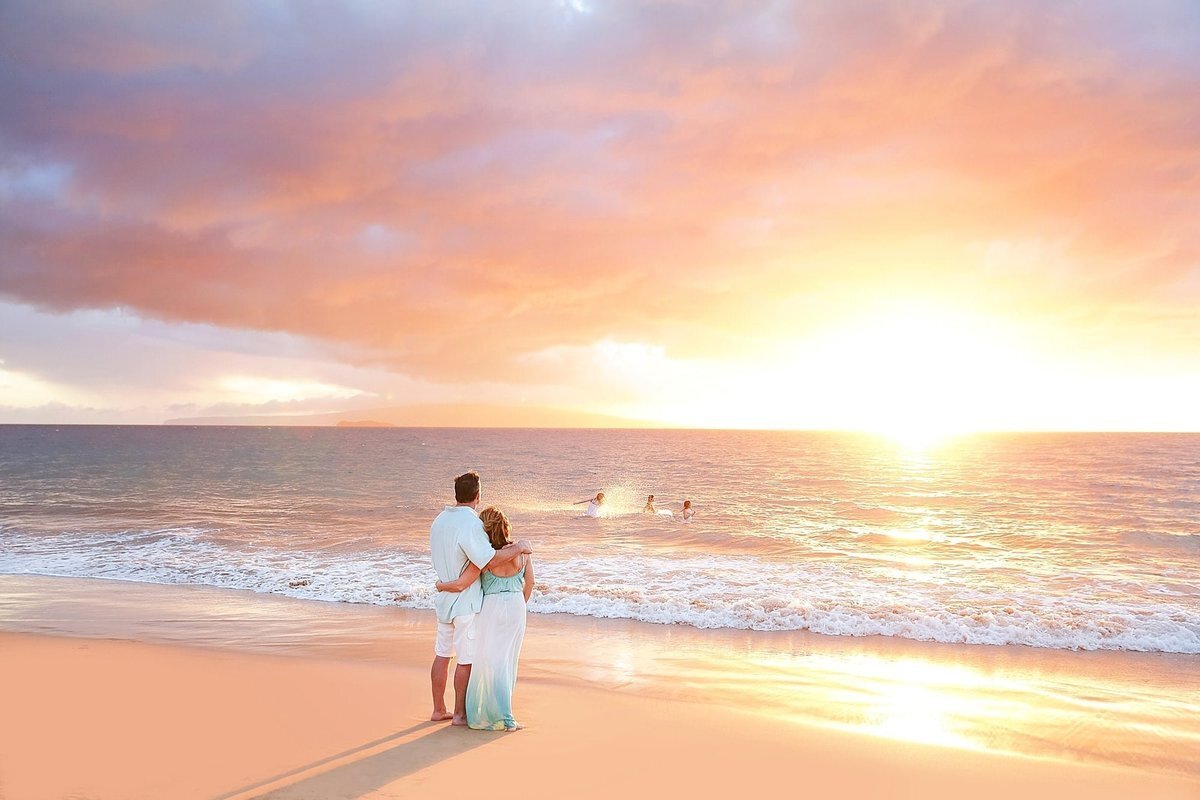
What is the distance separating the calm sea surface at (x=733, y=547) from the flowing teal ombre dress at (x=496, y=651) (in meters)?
6.22

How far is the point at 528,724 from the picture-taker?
6711 millimetres

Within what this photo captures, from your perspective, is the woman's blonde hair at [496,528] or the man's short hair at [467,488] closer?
the man's short hair at [467,488]

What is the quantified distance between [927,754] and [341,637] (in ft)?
26.8

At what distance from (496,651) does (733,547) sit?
15.9 m

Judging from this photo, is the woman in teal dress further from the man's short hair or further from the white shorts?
the man's short hair

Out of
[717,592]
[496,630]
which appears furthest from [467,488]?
[717,592]

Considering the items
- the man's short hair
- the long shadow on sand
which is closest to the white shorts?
the long shadow on sand

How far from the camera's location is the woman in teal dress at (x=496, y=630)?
20.2ft

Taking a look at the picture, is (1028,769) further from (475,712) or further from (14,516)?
(14,516)

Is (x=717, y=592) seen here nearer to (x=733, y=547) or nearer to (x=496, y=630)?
(x=733, y=547)

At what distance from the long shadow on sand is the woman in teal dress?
0.76 ft

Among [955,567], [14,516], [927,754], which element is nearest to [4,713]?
[927,754]

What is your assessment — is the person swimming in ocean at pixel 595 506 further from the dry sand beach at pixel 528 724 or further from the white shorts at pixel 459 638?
the white shorts at pixel 459 638

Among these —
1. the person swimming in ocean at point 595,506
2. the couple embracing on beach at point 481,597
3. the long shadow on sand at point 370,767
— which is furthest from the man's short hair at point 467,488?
the person swimming in ocean at point 595,506
